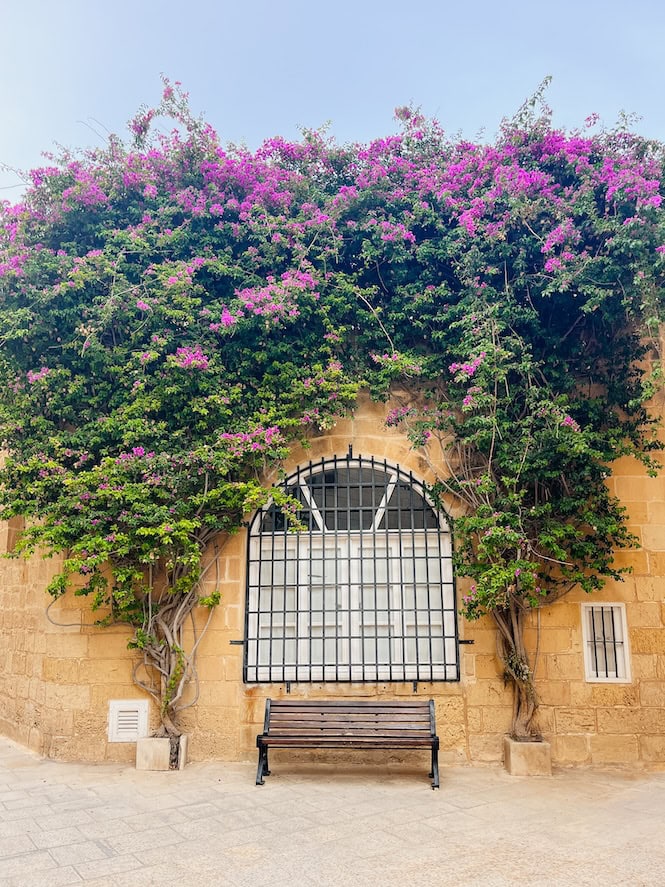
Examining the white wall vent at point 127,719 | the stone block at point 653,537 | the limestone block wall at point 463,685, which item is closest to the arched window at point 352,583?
the limestone block wall at point 463,685

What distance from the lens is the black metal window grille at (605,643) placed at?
614cm

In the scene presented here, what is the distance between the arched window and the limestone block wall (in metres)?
0.16

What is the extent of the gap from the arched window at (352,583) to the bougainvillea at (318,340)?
423 mm

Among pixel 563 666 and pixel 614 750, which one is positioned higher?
pixel 563 666

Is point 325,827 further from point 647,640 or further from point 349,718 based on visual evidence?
point 647,640

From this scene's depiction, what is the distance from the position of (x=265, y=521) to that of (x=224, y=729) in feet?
6.81

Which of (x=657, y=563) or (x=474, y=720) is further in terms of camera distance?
(x=657, y=563)

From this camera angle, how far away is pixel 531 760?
5.67m

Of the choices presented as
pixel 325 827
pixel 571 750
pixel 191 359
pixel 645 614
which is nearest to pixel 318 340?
pixel 191 359

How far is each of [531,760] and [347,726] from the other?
5.54ft

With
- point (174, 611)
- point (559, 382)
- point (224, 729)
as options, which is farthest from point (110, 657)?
point (559, 382)

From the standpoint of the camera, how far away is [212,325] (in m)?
6.46

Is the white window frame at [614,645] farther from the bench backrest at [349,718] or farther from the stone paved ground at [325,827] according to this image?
the bench backrest at [349,718]

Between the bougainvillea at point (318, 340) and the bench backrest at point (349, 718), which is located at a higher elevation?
the bougainvillea at point (318, 340)
